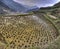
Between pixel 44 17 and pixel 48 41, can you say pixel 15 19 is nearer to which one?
pixel 44 17

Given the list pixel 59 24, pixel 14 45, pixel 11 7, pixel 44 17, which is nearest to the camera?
pixel 14 45

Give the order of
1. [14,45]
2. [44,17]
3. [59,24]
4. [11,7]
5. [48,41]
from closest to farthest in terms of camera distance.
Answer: [14,45] → [48,41] → [59,24] → [44,17] → [11,7]

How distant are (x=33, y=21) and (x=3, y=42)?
20.2 inches

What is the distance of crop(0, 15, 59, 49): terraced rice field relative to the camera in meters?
1.59

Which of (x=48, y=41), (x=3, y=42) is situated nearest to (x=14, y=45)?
(x=3, y=42)

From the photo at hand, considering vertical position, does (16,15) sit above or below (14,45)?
above

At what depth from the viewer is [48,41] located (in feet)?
5.48

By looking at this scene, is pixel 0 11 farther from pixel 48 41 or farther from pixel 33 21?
pixel 48 41

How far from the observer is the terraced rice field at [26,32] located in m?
1.59

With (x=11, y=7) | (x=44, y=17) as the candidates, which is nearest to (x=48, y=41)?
(x=44, y=17)

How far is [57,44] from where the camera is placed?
159 cm

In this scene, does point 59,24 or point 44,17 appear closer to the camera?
point 59,24

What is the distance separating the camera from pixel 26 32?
1.76 m

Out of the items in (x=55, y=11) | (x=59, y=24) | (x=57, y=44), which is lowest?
(x=57, y=44)
